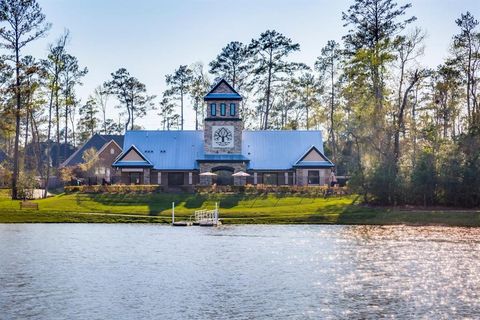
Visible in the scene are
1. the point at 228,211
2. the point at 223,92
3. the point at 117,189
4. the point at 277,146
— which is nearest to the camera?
the point at 228,211

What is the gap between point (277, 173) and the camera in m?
82.2

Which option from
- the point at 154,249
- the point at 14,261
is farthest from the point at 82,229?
the point at 14,261

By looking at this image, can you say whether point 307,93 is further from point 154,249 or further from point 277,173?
point 154,249

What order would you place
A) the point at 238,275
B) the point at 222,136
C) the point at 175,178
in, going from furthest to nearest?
1. the point at 175,178
2. the point at 222,136
3. the point at 238,275

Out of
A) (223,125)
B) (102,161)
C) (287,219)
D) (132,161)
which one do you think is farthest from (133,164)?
(287,219)

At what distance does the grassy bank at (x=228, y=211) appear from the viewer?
56.5m

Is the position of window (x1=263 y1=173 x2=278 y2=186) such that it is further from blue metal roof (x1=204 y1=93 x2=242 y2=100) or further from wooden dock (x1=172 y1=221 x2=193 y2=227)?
wooden dock (x1=172 y1=221 x2=193 y2=227)

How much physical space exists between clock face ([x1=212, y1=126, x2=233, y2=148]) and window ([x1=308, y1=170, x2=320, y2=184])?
9930 mm

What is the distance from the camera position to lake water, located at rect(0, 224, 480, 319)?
22750 mm

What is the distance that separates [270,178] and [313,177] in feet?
17.0

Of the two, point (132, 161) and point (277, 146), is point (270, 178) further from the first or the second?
point (132, 161)

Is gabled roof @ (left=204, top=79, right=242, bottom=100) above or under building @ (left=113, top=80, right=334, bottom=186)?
above

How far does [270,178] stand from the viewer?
270 ft

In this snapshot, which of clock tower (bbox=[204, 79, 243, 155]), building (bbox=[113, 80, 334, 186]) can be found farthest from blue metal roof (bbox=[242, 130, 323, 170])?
clock tower (bbox=[204, 79, 243, 155])
